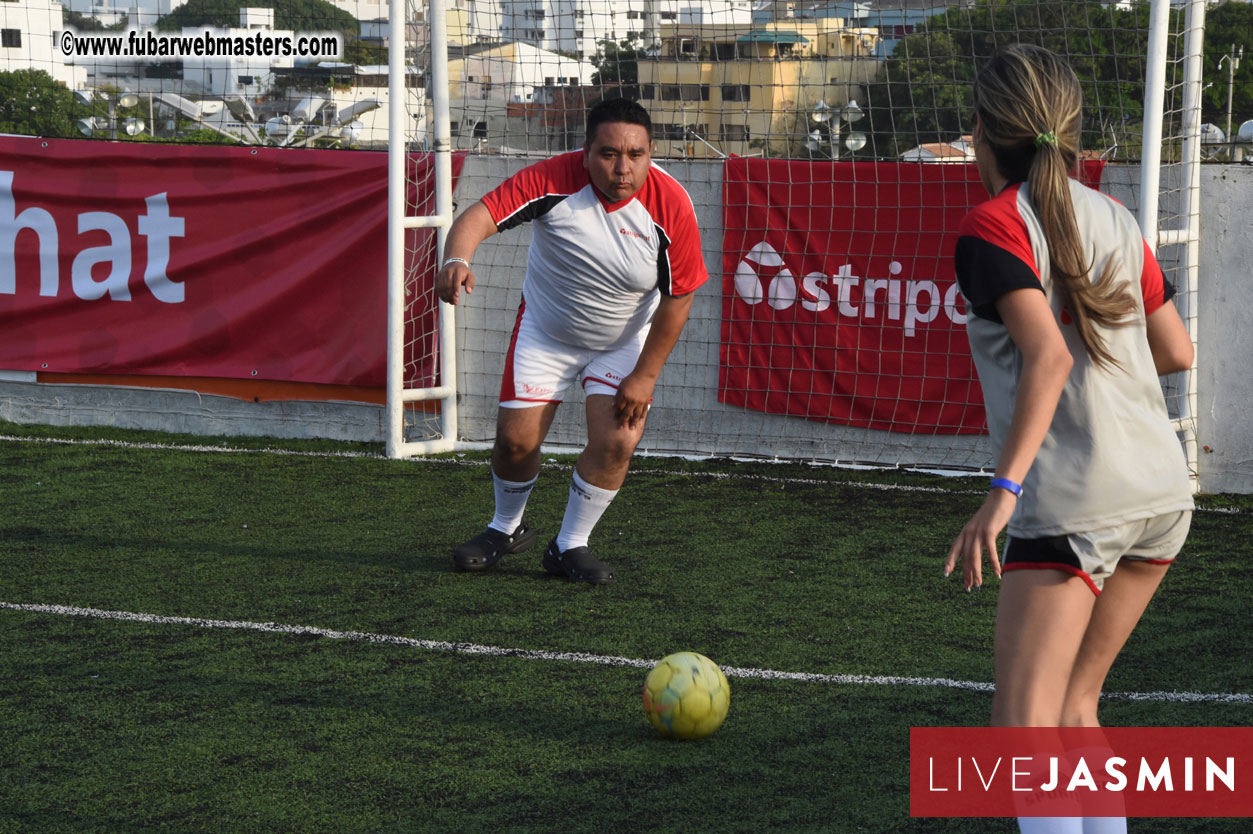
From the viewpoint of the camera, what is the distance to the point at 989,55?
28.2 feet

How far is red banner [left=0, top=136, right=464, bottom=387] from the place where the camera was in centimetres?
925

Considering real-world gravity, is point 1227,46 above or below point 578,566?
→ above

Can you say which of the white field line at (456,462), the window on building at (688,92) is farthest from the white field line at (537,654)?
the window on building at (688,92)

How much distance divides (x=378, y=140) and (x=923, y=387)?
18.9 feet

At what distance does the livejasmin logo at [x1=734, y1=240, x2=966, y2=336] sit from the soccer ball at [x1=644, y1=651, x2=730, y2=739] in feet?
15.7

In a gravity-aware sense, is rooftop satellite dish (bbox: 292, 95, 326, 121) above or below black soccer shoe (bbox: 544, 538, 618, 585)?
above

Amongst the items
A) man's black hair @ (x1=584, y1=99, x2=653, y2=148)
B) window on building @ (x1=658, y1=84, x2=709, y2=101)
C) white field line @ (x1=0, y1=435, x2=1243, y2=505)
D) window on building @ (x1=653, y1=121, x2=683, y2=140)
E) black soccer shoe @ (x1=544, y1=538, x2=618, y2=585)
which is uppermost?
window on building @ (x1=658, y1=84, x2=709, y2=101)

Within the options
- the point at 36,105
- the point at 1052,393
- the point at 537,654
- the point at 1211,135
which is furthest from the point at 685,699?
the point at 36,105

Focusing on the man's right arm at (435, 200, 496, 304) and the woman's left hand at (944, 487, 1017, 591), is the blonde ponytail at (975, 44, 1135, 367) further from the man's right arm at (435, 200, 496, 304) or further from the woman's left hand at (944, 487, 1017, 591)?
the man's right arm at (435, 200, 496, 304)

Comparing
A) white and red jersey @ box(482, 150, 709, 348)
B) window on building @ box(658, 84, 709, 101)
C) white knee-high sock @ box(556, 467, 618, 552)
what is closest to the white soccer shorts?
white and red jersey @ box(482, 150, 709, 348)

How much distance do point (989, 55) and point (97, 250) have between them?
6.08 metres

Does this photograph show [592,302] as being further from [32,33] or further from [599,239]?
[32,33]

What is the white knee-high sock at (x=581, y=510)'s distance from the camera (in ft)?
19.2

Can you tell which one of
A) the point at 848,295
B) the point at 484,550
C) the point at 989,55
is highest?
the point at 989,55
